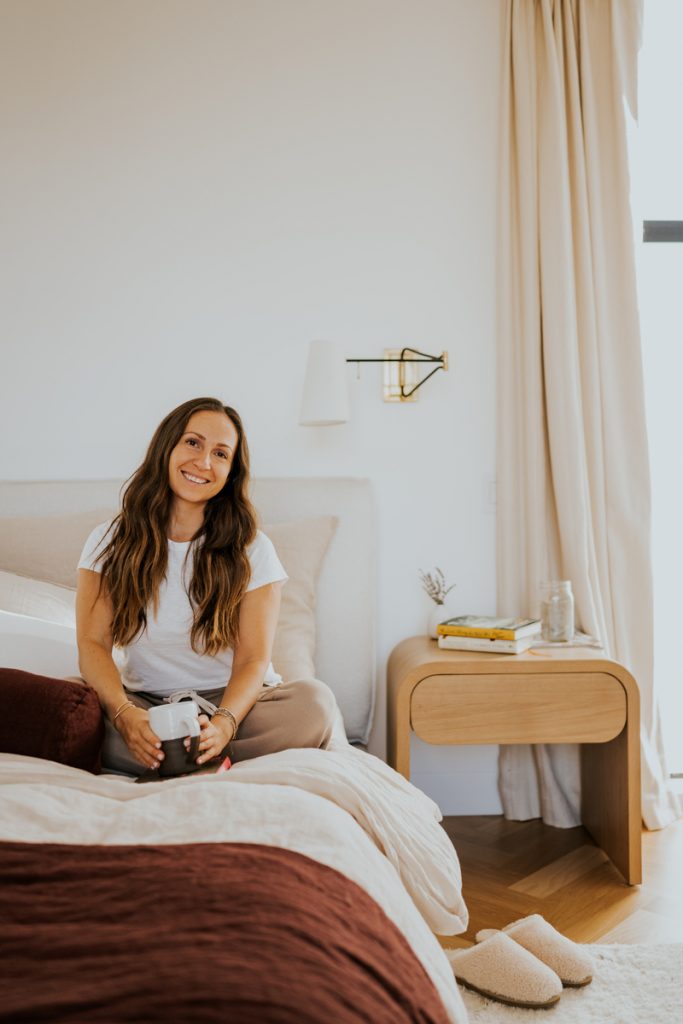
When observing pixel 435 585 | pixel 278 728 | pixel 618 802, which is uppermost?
pixel 435 585

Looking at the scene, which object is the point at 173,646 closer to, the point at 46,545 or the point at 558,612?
the point at 46,545

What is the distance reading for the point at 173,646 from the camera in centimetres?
187

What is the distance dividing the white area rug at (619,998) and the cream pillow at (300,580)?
929 mm

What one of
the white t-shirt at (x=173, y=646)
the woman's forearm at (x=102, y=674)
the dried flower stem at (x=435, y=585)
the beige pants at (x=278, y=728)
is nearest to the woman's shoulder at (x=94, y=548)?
the white t-shirt at (x=173, y=646)

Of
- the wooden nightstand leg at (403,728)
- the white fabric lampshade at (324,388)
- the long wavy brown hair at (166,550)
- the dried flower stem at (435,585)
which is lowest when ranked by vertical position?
the wooden nightstand leg at (403,728)

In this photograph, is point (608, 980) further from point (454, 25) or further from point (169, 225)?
point (454, 25)

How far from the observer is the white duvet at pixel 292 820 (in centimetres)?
102

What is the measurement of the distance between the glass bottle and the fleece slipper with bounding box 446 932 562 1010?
91cm

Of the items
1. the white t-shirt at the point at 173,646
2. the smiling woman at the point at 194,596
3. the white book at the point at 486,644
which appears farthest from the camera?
the white book at the point at 486,644

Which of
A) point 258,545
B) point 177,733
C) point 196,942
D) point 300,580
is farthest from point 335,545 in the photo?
point 196,942

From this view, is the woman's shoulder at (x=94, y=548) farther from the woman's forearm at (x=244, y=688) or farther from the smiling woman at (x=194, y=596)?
the woman's forearm at (x=244, y=688)

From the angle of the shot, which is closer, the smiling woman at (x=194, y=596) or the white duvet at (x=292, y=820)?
the white duvet at (x=292, y=820)

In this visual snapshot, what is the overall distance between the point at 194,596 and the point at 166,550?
0.45 feet

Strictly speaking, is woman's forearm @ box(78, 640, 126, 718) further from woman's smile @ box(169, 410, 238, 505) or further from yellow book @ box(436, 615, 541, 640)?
yellow book @ box(436, 615, 541, 640)
